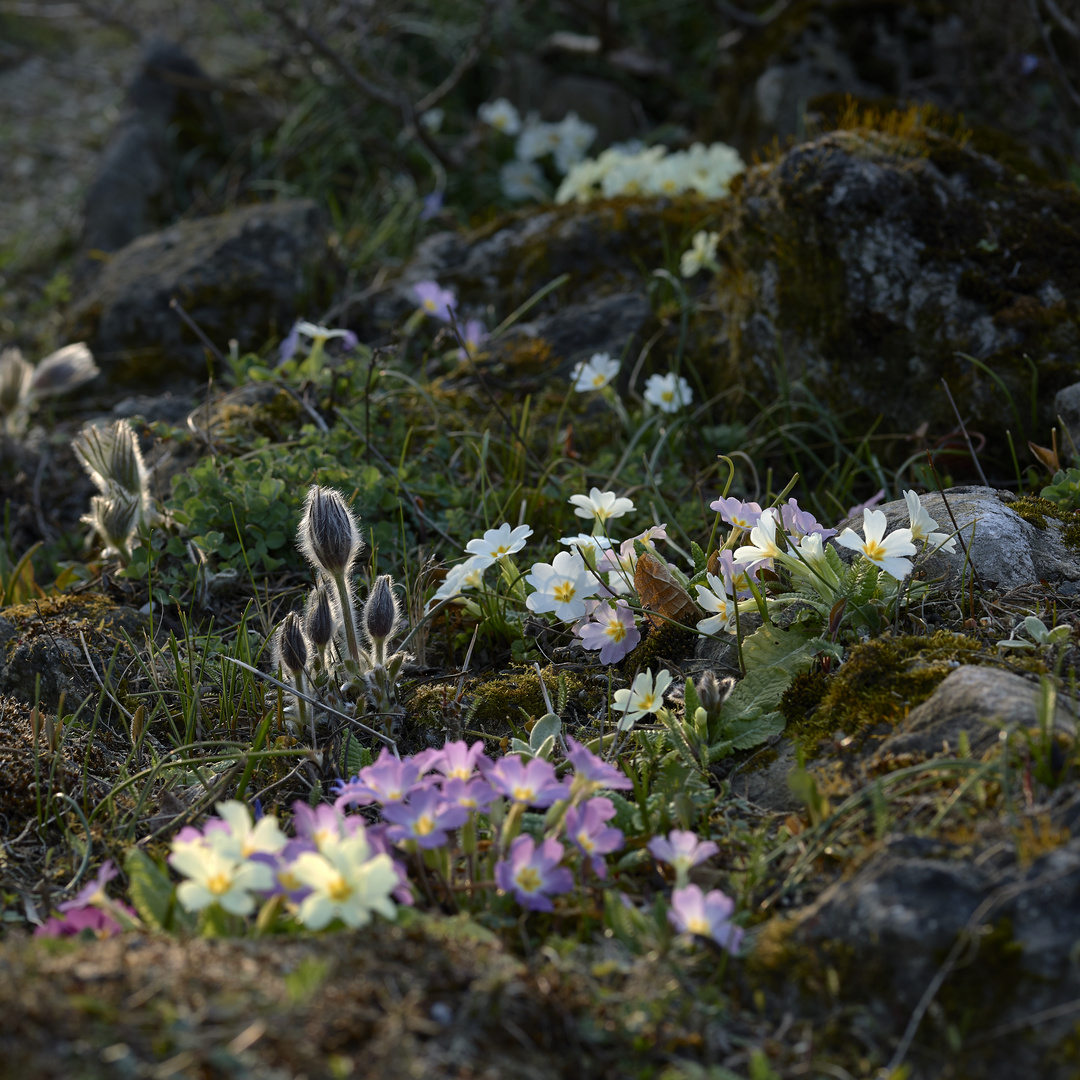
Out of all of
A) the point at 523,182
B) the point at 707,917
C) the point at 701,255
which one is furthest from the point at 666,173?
the point at 707,917

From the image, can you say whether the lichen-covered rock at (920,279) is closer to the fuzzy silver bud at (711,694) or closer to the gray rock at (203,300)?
the fuzzy silver bud at (711,694)

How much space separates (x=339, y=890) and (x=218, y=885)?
19 cm

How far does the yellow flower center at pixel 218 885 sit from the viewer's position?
1.41m

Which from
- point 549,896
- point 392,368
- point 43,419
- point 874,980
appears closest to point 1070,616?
point 874,980

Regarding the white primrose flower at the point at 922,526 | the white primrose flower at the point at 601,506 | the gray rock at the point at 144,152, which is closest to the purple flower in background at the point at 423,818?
the white primrose flower at the point at 601,506

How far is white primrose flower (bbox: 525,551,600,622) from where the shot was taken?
2.26 m

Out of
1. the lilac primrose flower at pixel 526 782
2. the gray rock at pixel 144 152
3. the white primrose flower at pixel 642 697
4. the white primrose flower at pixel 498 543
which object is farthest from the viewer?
the gray rock at pixel 144 152

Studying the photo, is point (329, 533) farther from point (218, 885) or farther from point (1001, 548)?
point (1001, 548)

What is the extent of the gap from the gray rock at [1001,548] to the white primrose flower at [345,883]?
1.50m

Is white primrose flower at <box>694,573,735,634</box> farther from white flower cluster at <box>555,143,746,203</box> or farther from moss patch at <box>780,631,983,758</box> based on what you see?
white flower cluster at <box>555,143,746,203</box>

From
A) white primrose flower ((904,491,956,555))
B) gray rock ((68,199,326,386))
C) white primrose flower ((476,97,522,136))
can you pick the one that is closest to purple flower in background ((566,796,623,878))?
white primrose flower ((904,491,956,555))

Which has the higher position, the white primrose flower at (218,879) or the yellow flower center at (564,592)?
the white primrose flower at (218,879)

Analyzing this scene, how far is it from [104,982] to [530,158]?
5.70 m

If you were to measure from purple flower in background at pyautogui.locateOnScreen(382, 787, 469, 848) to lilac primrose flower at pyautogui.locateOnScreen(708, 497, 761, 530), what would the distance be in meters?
0.99
